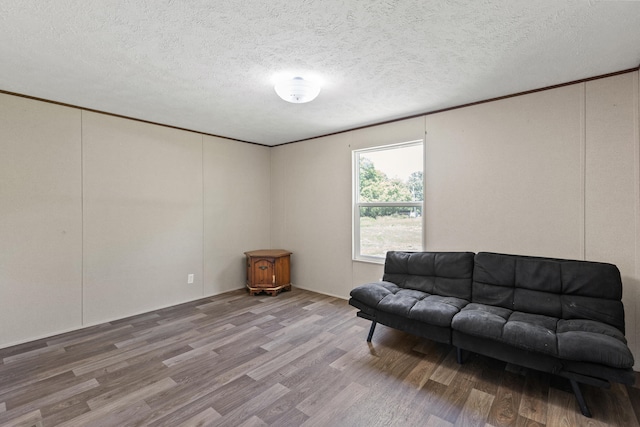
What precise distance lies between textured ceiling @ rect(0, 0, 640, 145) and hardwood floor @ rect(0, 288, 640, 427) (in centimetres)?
242

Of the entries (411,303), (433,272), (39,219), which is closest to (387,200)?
(433,272)

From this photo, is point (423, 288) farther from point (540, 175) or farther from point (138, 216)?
point (138, 216)

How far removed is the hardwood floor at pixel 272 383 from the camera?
187cm

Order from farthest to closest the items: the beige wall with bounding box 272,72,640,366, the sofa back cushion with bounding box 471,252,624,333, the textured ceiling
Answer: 1. the beige wall with bounding box 272,72,640,366
2. the sofa back cushion with bounding box 471,252,624,333
3. the textured ceiling

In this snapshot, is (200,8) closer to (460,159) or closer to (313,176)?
(460,159)

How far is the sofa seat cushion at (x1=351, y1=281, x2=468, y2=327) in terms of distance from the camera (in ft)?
8.02

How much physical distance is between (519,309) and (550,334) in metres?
0.53

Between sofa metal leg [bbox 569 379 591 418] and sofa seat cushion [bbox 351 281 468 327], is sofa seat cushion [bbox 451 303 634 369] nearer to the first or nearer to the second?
sofa seat cushion [bbox 351 281 468 327]

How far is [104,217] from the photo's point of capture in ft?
11.3

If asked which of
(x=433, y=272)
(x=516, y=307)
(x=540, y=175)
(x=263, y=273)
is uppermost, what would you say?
(x=540, y=175)

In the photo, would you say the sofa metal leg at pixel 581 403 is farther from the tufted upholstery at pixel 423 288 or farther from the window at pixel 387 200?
the window at pixel 387 200

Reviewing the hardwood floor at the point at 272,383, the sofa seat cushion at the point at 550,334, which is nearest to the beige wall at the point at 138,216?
the hardwood floor at the point at 272,383

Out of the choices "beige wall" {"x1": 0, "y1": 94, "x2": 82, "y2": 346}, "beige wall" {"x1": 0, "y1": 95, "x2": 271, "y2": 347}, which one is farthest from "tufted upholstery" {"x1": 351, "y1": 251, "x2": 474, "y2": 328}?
"beige wall" {"x1": 0, "y1": 94, "x2": 82, "y2": 346}

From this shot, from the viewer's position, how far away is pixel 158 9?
1.64 m
